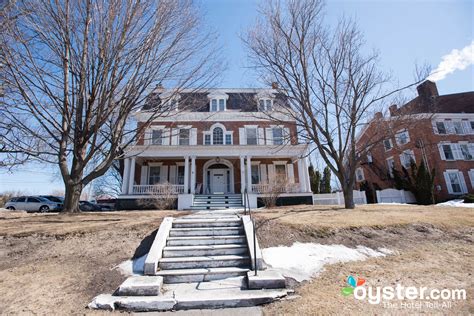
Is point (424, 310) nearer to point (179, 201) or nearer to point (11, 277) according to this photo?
point (11, 277)

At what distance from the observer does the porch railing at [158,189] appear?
1402 centimetres

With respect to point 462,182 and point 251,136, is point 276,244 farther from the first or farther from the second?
point 462,182

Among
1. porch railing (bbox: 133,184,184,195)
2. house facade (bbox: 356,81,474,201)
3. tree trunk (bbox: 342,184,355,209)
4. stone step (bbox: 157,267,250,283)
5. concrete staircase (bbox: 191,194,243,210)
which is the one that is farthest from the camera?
house facade (bbox: 356,81,474,201)

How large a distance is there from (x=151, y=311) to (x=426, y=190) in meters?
22.8

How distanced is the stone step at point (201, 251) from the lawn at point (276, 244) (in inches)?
28.9

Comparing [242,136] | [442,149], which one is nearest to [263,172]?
[242,136]

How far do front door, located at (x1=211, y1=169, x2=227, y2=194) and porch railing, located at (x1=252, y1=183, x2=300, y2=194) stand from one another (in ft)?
8.88

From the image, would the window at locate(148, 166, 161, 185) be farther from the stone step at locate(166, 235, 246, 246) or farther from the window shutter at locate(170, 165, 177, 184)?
the stone step at locate(166, 235, 246, 246)

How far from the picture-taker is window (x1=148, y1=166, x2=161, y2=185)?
698 inches

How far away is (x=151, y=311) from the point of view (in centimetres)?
356

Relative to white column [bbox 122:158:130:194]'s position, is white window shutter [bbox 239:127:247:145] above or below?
above

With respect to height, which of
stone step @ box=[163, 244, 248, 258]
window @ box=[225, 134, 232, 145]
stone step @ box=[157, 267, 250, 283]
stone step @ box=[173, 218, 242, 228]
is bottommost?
stone step @ box=[157, 267, 250, 283]

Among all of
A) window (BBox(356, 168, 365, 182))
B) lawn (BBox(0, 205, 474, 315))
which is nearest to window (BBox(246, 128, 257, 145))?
lawn (BBox(0, 205, 474, 315))

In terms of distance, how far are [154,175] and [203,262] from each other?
559 inches
